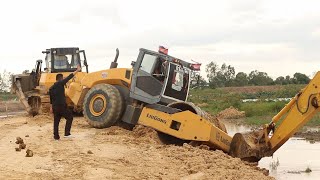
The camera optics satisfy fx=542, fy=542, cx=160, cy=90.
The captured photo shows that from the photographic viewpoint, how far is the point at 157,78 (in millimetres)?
15820

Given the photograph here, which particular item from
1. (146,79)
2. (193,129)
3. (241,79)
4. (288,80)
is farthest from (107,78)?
(241,79)

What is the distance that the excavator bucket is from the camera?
1311 centimetres

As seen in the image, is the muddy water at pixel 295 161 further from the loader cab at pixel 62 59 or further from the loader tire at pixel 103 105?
the loader cab at pixel 62 59

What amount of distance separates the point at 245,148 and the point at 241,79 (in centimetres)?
8621

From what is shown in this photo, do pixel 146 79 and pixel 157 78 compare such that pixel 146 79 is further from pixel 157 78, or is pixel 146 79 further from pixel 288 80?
pixel 288 80

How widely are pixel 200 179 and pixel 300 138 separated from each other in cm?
1248

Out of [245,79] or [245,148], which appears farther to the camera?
[245,79]

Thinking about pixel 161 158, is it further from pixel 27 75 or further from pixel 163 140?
pixel 27 75

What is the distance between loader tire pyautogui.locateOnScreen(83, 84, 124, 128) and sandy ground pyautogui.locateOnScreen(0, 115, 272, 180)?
1224 millimetres

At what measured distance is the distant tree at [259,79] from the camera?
317ft

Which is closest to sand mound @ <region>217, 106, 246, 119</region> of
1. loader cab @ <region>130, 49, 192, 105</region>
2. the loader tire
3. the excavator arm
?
loader cab @ <region>130, 49, 192, 105</region>

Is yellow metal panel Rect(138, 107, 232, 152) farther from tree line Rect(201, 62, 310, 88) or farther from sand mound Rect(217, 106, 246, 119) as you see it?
tree line Rect(201, 62, 310, 88)

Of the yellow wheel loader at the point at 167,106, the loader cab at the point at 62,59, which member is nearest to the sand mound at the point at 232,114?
the loader cab at the point at 62,59

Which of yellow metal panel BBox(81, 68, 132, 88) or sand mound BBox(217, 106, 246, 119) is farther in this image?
sand mound BBox(217, 106, 246, 119)
